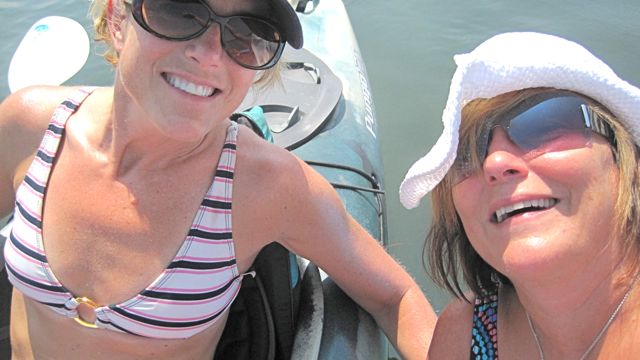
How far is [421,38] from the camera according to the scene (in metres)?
4.59

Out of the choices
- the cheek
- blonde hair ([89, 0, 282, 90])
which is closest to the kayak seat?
blonde hair ([89, 0, 282, 90])

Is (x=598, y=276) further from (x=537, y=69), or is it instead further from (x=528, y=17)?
(x=528, y=17)

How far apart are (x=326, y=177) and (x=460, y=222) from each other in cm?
91

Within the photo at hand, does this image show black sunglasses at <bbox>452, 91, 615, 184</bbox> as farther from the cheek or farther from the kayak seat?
the kayak seat

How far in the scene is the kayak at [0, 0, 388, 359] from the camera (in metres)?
1.49

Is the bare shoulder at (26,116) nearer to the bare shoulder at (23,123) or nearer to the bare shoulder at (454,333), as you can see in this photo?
the bare shoulder at (23,123)

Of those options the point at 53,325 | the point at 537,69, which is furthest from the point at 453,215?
the point at 53,325

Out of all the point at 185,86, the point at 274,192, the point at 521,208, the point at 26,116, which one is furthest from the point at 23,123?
the point at 521,208

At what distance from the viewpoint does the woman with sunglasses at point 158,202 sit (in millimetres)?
1204

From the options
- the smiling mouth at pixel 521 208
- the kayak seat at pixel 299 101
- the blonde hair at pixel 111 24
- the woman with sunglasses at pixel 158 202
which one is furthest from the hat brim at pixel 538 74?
the kayak seat at pixel 299 101

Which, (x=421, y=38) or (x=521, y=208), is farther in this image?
(x=421, y=38)

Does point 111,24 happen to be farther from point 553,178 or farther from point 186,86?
point 553,178

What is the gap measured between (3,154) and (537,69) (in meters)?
1.14

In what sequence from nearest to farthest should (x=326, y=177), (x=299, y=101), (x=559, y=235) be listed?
(x=559, y=235), (x=326, y=177), (x=299, y=101)
